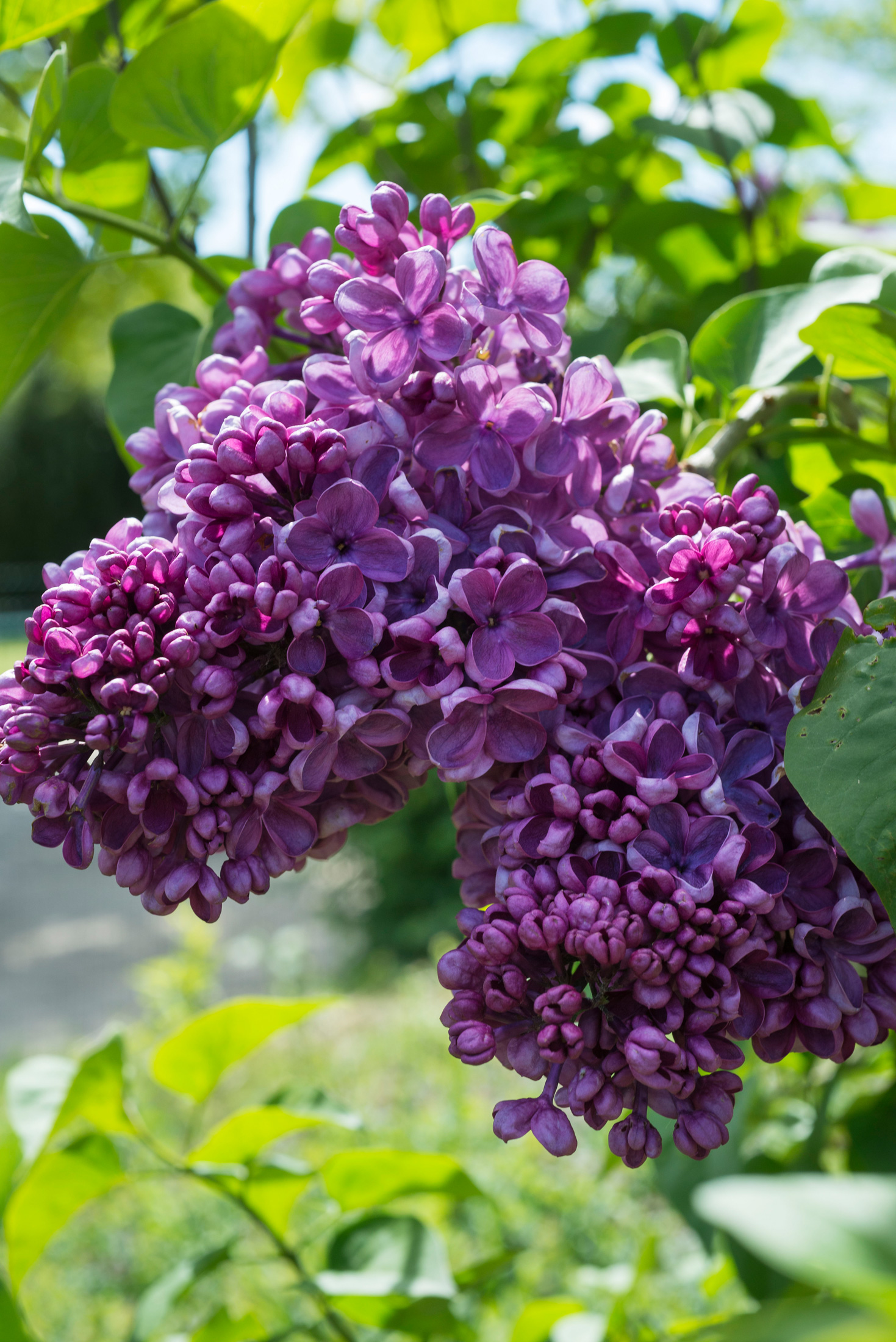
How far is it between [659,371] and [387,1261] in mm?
738

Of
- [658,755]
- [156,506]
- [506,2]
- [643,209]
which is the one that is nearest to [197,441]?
[156,506]

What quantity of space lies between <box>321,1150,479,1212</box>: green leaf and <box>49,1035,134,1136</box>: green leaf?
178mm

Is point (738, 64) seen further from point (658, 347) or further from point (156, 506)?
point (156, 506)

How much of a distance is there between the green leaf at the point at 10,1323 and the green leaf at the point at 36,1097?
11 cm

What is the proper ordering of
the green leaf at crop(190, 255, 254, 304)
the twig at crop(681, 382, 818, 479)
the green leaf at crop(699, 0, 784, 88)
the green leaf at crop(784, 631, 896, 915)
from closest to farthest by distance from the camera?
the green leaf at crop(784, 631, 896, 915) < the twig at crop(681, 382, 818, 479) < the green leaf at crop(190, 255, 254, 304) < the green leaf at crop(699, 0, 784, 88)

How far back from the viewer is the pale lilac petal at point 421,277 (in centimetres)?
44

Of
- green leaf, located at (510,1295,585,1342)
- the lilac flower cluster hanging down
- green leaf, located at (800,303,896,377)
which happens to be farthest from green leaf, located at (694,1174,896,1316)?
green leaf, located at (510,1295,585,1342)

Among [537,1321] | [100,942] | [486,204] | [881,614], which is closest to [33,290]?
[486,204]

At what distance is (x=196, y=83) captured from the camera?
25.1 inches

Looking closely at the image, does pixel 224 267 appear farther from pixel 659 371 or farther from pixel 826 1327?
pixel 826 1327

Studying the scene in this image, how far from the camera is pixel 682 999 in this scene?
40cm

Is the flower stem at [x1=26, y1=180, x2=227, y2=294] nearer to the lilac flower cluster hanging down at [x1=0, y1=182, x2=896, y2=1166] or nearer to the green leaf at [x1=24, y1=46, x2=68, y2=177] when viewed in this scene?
the green leaf at [x1=24, y1=46, x2=68, y2=177]

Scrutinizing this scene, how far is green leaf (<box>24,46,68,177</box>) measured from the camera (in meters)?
0.55

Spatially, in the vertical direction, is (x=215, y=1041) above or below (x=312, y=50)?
below
